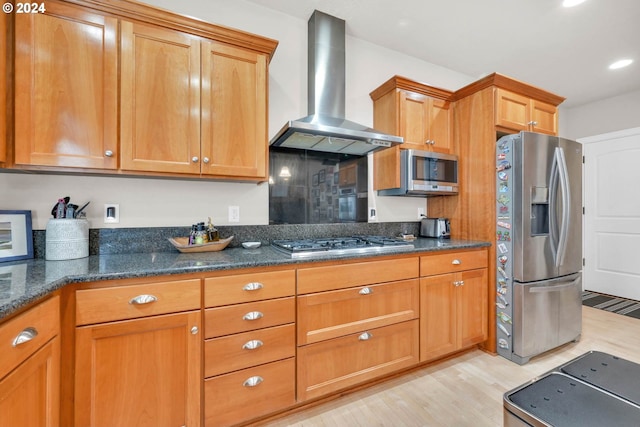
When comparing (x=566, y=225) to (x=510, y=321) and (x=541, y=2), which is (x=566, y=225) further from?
(x=541, y=2)

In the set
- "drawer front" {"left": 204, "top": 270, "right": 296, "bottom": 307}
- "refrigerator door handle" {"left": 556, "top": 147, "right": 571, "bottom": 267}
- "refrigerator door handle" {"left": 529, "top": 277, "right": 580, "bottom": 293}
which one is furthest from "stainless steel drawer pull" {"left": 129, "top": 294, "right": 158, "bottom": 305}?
"refrigerator door handle" {"left": 556, "top": 147, "right": 571, "bottom": 267}

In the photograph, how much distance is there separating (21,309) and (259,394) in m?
1.08

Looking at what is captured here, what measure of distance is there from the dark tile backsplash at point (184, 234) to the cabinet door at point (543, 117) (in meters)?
1.49

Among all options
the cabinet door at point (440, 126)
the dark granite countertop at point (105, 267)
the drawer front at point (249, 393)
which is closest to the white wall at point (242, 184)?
the dark granite countertop at point (105, 267)

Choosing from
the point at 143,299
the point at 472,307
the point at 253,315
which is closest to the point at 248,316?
the point at 253,315

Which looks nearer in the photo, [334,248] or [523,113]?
[334,248]

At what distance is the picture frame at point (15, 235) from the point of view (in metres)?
1.38

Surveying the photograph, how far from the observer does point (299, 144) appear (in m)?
2.10

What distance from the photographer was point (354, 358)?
1.70 meters

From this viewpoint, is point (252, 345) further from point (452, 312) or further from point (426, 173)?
point (426, 173)

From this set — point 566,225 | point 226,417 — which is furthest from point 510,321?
point 226,417

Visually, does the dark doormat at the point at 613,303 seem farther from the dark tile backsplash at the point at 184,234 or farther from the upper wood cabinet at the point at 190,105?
the upper wood cabinet at the point at 190,105

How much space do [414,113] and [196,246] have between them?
6.81 feet

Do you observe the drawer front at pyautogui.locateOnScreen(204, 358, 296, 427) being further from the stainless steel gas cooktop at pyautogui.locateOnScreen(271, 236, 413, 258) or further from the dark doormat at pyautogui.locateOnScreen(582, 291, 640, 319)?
the dark doormat at pyautogui.locateOnScreen(582, 291, 640, 319)
